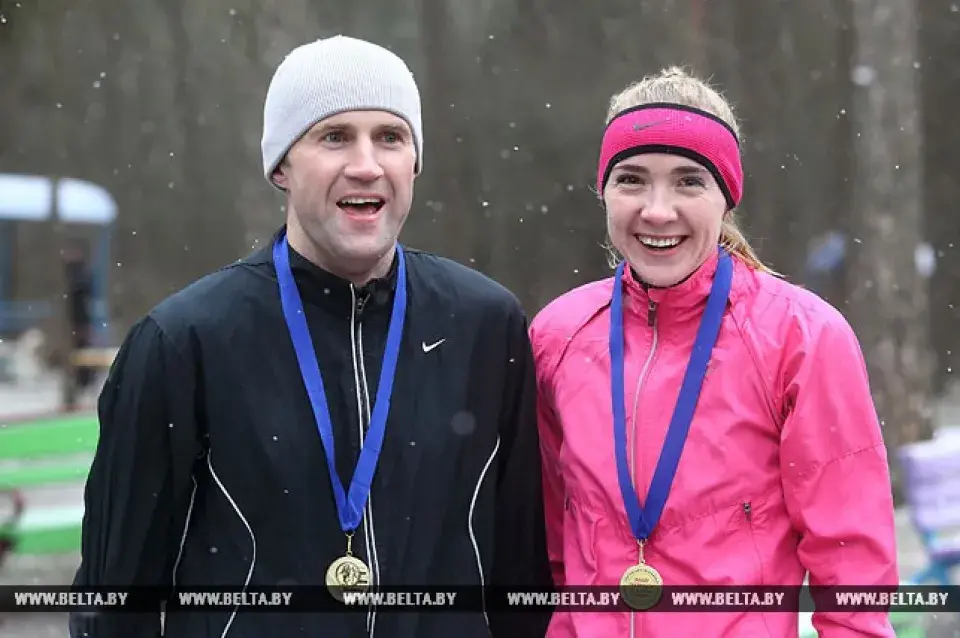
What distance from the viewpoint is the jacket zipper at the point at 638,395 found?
260 cm

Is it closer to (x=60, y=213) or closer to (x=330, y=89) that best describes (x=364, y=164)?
(x=330, y=89)

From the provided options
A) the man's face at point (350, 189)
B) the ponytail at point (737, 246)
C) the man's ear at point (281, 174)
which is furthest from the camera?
the ponytail at point (737, 246)

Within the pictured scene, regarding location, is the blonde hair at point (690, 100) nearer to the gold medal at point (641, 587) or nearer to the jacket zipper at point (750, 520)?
the jacket zipper at point (750, 520)

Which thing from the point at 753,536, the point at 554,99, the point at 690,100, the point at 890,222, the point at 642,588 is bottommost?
the point at 642,588

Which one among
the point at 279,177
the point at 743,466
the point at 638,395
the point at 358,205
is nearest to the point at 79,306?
the point at 279,177

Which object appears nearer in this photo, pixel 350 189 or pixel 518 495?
pixel 350 189

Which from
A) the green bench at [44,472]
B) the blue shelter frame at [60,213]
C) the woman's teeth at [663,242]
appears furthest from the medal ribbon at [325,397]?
the blue shelter frame at [60,213]

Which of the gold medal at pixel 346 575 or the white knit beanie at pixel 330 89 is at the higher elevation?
the white knit beanie at pixel 330 89

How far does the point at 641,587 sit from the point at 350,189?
44.9 inches

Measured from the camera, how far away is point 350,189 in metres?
2.51

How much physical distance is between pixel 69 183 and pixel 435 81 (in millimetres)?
9196

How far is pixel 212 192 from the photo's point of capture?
22297 mm

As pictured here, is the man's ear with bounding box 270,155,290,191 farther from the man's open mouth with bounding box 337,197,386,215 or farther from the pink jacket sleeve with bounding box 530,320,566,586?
the pink jacket sleeve with bounding box 530,320,566,586

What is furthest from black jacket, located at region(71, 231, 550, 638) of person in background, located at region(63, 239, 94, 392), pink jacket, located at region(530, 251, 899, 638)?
person in background, located at region(63, 239, 94, 392)
